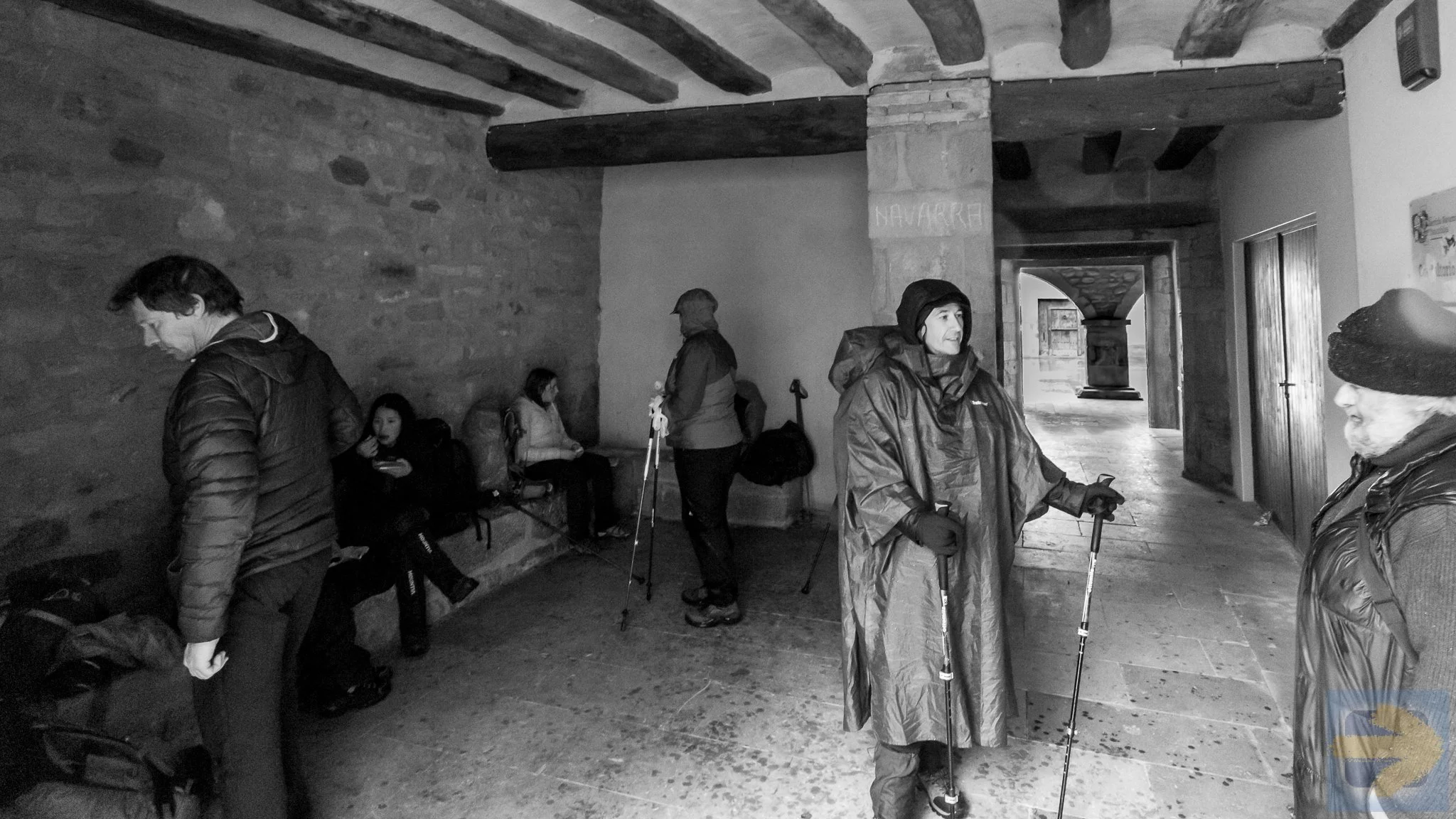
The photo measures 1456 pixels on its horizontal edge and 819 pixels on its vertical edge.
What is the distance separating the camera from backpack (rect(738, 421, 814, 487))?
16.5 ft

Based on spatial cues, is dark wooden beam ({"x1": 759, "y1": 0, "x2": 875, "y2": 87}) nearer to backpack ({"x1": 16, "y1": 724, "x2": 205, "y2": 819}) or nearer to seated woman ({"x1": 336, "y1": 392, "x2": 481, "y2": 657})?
seated woman ({"x1": 336, "y1": 392, "x2": 481, "y2": 657})

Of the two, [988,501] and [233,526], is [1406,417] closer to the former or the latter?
Result: [988,501]

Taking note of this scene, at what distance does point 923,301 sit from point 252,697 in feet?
6.48

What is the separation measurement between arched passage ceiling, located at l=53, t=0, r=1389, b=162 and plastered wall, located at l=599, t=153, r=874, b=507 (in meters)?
1.55

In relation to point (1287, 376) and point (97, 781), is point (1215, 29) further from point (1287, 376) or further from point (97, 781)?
point (97, 781)

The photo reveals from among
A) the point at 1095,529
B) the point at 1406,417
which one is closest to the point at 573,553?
the point at 1095,529

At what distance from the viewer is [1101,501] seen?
219 cm

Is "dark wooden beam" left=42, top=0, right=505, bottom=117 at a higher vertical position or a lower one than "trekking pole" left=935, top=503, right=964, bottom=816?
higher

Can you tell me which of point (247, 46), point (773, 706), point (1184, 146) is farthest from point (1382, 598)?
point (1184, 146)

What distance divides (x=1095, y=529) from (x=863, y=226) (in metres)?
3.40

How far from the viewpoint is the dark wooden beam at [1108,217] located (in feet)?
19.8

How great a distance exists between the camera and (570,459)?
4.84 m

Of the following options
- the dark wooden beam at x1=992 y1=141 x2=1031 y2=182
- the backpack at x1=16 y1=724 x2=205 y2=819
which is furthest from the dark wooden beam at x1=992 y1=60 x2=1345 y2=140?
the backpack at x1=16 y1=724 x2=205 y2=819

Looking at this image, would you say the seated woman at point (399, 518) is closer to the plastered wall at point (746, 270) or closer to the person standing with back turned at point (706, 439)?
the person standing with back turned at point (706, 439)
